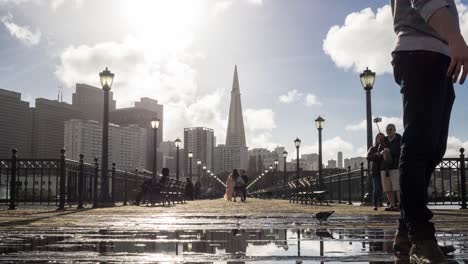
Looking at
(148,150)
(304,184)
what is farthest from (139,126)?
(304,184)

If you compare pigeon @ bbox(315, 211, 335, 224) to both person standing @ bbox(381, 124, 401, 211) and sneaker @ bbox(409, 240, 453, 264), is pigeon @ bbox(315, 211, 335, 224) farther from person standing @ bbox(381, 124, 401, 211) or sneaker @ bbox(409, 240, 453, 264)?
person standing @ bbox(381, 124, 401, 211)

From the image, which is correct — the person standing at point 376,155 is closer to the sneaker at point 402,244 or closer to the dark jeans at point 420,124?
the sneaker at point 402,244

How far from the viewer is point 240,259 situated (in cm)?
291

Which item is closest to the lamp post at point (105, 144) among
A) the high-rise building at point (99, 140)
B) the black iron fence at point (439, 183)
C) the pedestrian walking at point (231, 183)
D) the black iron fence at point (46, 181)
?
the black iron fence at point (46, 181)

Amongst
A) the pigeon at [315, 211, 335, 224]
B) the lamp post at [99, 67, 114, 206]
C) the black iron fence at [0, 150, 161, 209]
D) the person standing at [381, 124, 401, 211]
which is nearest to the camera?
the pigeon at [315, 211, 335, 224]

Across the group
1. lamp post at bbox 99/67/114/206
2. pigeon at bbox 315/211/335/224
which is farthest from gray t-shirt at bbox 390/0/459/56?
lamp post at bbox 99/67/114/206

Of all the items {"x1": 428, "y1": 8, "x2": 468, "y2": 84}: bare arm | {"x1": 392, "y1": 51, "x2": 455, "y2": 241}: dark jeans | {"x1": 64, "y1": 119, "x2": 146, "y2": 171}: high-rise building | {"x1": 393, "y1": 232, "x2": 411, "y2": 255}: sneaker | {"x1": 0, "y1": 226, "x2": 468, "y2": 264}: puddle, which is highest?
{"x1": 64, "y1": 119, "x2": 146, "y2": 171}: high-rise building

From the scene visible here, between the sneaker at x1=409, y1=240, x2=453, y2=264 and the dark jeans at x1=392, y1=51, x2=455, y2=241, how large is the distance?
189 millimetres

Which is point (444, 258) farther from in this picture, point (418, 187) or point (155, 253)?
point (155, 253)

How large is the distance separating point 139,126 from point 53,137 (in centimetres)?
3655

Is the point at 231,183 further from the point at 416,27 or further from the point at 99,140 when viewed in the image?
the point at 99,140

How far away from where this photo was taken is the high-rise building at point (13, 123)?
538 feet

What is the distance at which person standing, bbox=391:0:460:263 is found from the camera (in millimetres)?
3090

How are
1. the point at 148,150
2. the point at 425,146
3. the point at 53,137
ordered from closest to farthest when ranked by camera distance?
the point at 425,146 → the point at 148,150 → the point at 53,137
